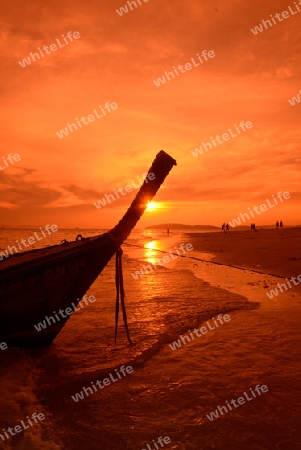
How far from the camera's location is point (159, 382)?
4938 millimetres

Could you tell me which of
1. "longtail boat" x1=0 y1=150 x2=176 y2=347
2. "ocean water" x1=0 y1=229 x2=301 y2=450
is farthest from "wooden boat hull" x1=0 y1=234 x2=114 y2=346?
"ocean water" x1=0 y1=229 x2=301 y2=450

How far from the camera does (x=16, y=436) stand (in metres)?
3.65

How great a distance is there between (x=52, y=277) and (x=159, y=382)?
2.50 m

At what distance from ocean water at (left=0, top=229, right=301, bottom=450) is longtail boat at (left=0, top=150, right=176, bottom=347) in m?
0.48

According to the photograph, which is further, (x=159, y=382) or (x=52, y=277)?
(x=52, y=277)

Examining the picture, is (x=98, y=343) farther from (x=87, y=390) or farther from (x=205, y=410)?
(x=205, y=410)

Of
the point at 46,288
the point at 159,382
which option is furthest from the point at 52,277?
the point at 159,382

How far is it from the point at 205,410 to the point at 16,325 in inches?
135

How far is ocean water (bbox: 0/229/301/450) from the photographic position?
3654 millimetres

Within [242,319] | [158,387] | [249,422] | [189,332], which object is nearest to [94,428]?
[158,387]

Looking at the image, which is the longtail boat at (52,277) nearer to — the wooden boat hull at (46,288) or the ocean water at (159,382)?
the wooden boat hull at (46,288)

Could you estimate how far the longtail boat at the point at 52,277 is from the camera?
5.40 meters

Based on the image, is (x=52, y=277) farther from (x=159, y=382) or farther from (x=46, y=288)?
(x=159, y=382)

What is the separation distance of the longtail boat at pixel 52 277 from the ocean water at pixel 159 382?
477mm
